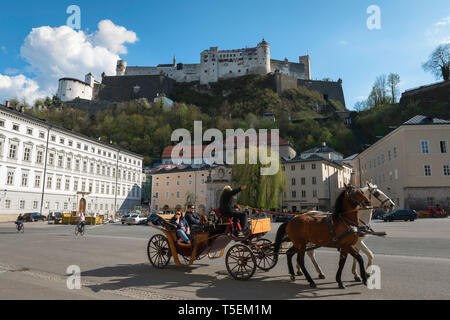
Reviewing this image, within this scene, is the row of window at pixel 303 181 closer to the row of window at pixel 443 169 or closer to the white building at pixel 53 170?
the row of window at pixel 443 169

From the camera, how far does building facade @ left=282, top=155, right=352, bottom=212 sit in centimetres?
5122

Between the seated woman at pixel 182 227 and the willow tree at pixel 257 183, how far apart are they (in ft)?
94.4

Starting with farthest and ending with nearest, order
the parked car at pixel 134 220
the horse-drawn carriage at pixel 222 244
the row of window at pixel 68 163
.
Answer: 1. the row of window at pixel 68 163
2. the parked car at pixel 134 220
3. the horse-drawn carriage at pixel 222 244

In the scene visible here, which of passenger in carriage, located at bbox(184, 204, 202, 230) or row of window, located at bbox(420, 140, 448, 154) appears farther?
row of window, located at bbox(420, 140, 448, 154)

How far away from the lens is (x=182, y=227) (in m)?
8.09

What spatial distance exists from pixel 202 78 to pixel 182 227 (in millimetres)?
122728

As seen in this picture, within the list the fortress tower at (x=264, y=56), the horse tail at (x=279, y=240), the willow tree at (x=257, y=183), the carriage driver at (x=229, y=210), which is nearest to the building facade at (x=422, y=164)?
the willow tree at (x=257, y=183)

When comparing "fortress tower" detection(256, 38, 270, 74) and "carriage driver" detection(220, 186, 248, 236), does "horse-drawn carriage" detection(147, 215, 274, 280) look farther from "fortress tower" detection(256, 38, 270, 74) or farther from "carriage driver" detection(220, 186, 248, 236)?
"fortress tower" detection(256, 38, 270, 74)

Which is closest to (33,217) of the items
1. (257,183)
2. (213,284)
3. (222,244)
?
(257,183)

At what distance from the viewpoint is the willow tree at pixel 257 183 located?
37156mm

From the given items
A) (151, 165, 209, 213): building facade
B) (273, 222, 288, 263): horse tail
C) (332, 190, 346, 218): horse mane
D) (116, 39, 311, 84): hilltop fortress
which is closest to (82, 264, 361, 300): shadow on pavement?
(273, 222, 288, 263): horse tail

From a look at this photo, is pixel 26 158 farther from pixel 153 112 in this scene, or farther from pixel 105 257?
pixel 153 112
